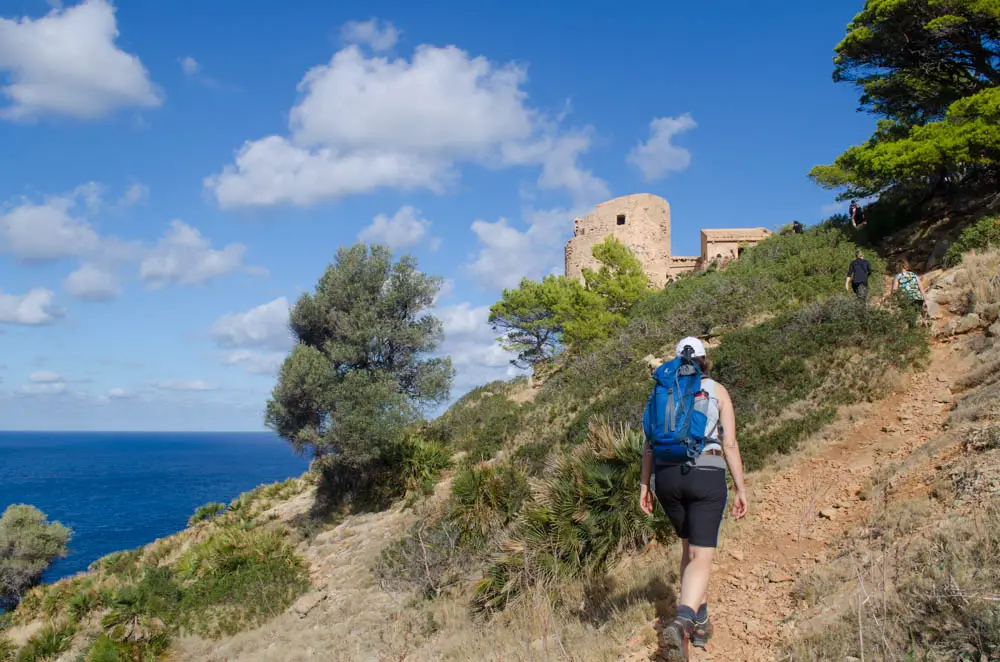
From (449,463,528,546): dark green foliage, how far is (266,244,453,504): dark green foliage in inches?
227

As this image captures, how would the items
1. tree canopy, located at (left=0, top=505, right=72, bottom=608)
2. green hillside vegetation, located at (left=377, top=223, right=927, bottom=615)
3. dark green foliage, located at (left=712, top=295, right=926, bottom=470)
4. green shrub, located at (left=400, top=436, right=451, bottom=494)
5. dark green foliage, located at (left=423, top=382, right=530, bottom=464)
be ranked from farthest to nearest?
tree canopy, located at (left=0, top=505, right=72, bottom=608)
dark green foliage, located at (left=423, top=382, right=530, bottom=464)
green shrub, located at (left=400, top=436, right=451, bottom=494)
dark green foliage, located at (left=712, top=295, right=926, bottom=470)
green hillside vegetation, located at (left=377, top=223, right=927, bottom=615)

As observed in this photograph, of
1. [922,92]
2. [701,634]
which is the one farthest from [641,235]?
[701,634]

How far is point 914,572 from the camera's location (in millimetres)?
4188

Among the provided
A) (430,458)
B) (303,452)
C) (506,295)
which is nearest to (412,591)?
(430,458)

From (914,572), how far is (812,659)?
3.59ft

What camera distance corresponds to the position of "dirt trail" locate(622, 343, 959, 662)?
451cm

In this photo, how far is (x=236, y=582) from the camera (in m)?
12.3

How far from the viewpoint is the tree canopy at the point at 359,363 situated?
16.5 m

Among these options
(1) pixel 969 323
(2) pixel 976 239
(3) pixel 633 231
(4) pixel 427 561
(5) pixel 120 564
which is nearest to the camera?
(4) pixel 427 561

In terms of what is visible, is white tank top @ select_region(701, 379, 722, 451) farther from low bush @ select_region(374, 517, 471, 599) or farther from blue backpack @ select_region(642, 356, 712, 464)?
low bush @ select_region(374, 517, 471, 599)

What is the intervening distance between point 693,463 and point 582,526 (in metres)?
3.63

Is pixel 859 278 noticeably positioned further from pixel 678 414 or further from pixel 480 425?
pixel 480 425

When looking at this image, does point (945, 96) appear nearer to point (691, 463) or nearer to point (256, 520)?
point (691, 463)

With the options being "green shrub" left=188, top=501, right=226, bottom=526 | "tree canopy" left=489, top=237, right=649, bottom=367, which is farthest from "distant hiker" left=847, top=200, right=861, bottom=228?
"green shrub" left=188, top=501, right=226, bottom=526
